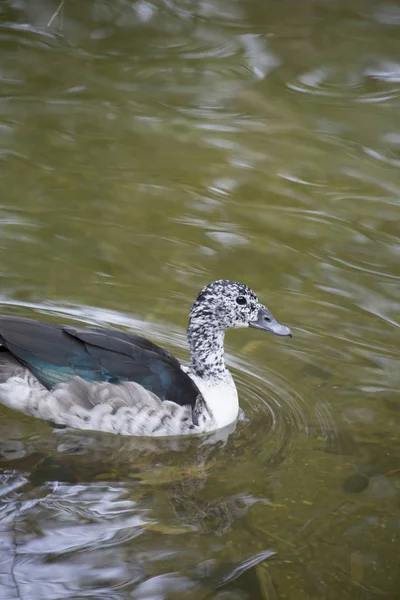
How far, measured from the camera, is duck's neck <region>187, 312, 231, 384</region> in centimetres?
714

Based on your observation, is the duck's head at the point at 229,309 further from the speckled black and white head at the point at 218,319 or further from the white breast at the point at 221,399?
the white breast at the point at 221,399

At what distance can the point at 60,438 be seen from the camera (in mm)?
6734

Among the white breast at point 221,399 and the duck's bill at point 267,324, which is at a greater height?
the duck's bill at point 267,324

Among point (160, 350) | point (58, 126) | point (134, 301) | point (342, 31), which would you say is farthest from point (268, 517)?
point (342, 31)

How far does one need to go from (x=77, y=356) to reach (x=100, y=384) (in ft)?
0.83

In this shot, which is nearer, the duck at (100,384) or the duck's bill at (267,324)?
the duck at (100,384)

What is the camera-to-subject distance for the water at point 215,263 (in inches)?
223

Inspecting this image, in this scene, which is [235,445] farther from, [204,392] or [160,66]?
[160,66]

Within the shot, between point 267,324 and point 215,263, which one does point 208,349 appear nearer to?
point 267,324

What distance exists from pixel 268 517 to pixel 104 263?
366 cm

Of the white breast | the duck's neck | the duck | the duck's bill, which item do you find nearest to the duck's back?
the duck

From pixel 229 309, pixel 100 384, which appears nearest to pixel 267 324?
pixel 229 309

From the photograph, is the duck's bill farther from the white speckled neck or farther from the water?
the water

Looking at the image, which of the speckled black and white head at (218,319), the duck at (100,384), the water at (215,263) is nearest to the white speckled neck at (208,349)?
the speckled black and white head at (218,319)
